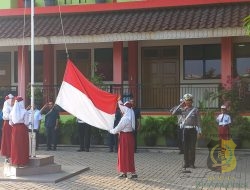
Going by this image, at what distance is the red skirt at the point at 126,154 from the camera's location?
1209 cm

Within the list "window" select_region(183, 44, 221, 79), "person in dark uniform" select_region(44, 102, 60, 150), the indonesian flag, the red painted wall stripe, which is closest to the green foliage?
"person in dark uniform" select_region(44, 102, 60, 150)

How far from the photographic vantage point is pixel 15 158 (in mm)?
12391

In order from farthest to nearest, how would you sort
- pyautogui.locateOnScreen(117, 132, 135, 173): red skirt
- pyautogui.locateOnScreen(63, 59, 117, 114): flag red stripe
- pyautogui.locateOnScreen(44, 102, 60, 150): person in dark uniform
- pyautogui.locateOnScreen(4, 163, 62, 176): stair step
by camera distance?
pyautogui.locateOnScreen(44, 102, 60, 150): person in dark uniform → pyautogui.locateOnScreen(63, 59, 117, 114): flag red stripe → pyautogui.locateOnScreen(4, 163, 62, 176): stair step → pyautogui.locateOnScreen(117, 132, 135, 173): red skirt

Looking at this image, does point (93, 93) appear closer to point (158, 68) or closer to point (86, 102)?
point (86, 102)

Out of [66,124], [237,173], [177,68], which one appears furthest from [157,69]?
[237,173]

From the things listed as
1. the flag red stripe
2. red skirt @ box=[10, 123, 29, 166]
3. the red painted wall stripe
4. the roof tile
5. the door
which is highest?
the red painted wall stripe

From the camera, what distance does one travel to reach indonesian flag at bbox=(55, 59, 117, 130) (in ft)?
41.2

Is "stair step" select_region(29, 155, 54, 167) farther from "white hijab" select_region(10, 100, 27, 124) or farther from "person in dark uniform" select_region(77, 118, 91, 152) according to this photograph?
"person in dark uniform" select_region(77, 118, 91, 152)

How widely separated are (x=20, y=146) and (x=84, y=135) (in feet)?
18.6

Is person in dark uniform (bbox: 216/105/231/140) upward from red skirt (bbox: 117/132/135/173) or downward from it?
upward

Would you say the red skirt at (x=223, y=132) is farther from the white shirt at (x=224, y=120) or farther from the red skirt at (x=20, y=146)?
the red skirt at (x=20, y=146)

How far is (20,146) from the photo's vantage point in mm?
12492

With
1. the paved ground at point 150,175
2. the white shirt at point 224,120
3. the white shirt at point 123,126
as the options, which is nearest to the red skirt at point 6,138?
the paved ground at point 150,175

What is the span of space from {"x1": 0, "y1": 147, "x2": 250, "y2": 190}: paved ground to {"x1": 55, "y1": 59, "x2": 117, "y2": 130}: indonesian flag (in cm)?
135
